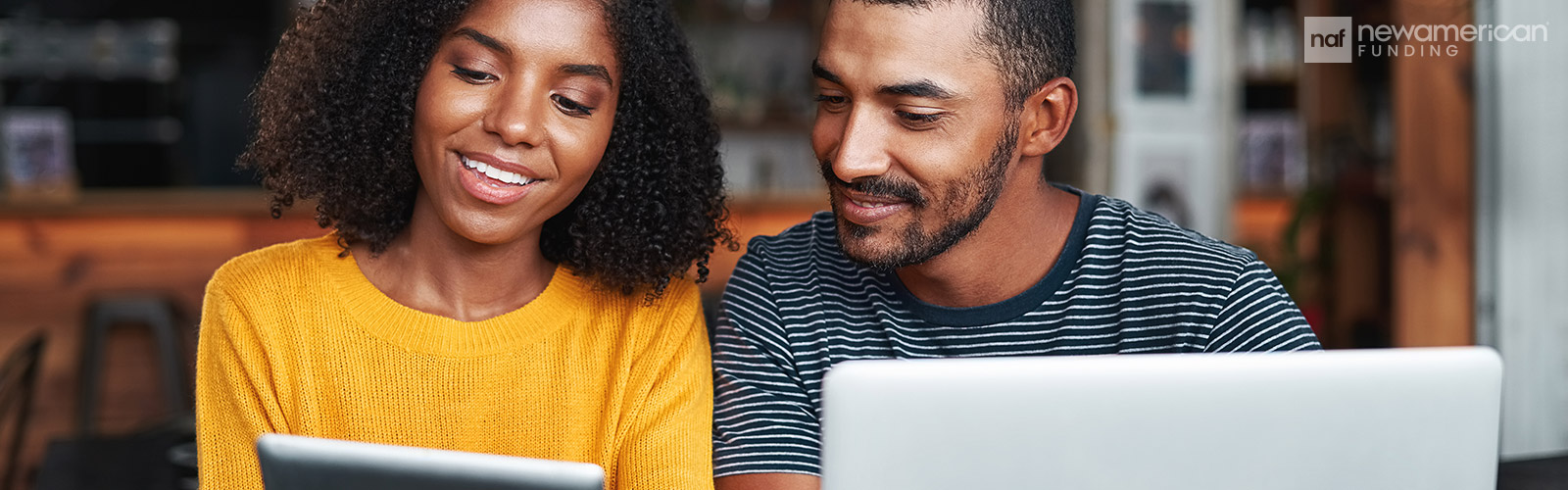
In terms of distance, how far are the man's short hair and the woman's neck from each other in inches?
19.7

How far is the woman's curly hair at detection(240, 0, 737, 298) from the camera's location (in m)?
1.29

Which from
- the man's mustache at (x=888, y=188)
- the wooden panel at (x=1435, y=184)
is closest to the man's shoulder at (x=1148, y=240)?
the man's mustache at (x=888, y=188)

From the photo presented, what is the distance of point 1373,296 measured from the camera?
3861 millimetres

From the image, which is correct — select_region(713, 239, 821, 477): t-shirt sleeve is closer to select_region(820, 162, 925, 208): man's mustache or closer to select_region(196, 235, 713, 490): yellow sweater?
select_region(196, 235, 713, 490): yellow sweater

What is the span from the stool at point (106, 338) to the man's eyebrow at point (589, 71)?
2395 mm

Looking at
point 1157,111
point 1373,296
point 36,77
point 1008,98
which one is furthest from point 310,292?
point 36,77

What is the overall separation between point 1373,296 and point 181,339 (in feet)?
12.1

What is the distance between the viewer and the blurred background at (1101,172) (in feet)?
6.57

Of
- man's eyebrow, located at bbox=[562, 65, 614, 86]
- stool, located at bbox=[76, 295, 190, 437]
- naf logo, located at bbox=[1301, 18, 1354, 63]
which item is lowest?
stool, located at bbox=[76, 295, 190, 437]

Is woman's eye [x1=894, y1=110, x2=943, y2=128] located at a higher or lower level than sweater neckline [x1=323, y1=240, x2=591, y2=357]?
higher

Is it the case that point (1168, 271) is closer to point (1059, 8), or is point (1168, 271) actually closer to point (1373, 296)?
point (1059, 8)

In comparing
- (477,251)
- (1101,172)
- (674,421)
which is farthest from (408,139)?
(1101,172)

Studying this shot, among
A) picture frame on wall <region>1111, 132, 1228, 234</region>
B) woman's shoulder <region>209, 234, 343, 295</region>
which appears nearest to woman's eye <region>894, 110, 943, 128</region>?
woman's shoulder <region>209, 234, 343, 295</region>

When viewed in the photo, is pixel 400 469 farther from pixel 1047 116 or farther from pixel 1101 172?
pixel 1101 172
